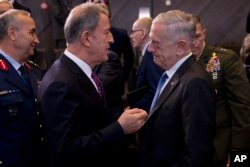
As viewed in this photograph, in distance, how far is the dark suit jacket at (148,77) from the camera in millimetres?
3517

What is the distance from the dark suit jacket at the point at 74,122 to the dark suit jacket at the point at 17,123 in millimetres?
360

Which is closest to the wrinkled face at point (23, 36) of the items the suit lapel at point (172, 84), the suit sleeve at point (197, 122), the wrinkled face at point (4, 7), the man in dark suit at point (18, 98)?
the man in dark suit at point (18, 98)

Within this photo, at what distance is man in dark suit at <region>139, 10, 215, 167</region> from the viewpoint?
1943 millimetres

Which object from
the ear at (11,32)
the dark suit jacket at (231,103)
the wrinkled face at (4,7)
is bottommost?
the dark suit jacket at (231,103)

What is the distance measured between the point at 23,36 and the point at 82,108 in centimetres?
89

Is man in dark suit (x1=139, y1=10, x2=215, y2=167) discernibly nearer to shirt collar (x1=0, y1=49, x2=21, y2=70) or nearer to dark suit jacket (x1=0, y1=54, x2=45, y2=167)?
dark suit jacket (x1=0, y1=54, x2=45, y2=167)

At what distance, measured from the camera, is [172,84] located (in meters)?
2.08

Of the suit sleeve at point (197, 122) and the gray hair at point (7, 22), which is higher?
the gray hair at point (7, 22)

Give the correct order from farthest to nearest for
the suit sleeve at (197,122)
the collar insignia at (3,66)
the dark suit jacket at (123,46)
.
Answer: the dark suit jacket at (123,46), the collar insignia at (3,66), the suit sleeve at (197,122)

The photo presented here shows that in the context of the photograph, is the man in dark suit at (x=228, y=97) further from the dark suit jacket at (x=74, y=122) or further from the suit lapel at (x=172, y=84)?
the dark suit jacket at (x=74, y=122)

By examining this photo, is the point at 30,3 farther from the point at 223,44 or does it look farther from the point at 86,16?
the point at 86,16

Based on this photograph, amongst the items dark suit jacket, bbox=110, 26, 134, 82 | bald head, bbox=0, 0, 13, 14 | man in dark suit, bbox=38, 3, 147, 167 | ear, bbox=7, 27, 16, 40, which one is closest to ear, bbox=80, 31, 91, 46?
man in dark suit, bbox=38, 3, 147, 167

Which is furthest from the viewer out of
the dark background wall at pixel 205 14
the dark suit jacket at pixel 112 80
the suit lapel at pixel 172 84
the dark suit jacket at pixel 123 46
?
the dark background wall at pixel 205 14

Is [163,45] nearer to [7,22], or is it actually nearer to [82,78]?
[82,78]
